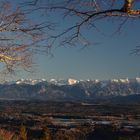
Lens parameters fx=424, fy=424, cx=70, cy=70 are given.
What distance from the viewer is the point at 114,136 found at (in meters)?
73.6

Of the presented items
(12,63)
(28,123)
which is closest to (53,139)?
(28,123)

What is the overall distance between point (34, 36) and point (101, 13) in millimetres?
5571

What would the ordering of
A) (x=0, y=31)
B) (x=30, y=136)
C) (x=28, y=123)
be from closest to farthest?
1. (x=0, y=31)
2. (x=30, y=136)
3. (x=28, y=123)

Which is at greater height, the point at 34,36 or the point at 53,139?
the point at 34,36

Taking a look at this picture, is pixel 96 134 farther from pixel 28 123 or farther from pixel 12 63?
pixel 12 63

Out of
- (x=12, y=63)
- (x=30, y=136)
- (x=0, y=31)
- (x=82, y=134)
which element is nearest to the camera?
(x=0, y=31)

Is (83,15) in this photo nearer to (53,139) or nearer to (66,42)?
(66,42)

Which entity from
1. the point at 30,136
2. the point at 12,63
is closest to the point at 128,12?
the point at 12,63

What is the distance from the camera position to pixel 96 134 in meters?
75.1

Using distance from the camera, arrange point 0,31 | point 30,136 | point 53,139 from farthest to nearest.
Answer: point 30,136 < point 53,139 < point 0,31

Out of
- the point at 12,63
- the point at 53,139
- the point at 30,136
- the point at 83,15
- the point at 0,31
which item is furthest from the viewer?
the point at 30,136

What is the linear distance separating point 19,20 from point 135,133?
211 ft

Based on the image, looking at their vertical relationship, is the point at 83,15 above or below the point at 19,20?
below

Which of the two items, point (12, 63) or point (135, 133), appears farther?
point (135, 133)
